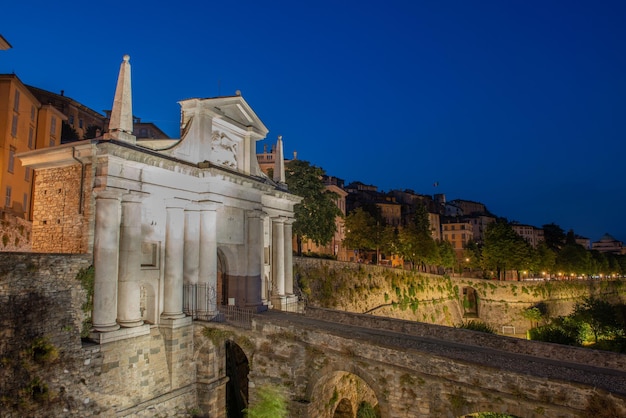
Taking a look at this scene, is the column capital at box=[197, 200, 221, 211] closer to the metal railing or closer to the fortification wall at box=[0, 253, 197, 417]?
the metal railing

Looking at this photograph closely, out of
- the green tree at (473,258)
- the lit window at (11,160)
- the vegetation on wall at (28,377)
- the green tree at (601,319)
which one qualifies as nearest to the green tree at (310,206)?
the lit window at (11,160)

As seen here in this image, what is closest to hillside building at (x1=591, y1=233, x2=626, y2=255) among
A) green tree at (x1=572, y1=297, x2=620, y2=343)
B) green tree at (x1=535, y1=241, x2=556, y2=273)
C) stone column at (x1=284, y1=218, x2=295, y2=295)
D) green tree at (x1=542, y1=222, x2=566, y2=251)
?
green tree at (x1=542, y1=222, x2=566, y2=251)

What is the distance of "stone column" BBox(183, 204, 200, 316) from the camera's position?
17.8 m

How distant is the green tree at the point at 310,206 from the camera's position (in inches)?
1463

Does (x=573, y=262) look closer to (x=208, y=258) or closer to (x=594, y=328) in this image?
(x=594, y=328)

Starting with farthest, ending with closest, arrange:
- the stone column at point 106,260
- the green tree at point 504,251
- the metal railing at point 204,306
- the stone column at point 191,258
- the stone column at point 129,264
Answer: the green tree at point 504,251 < the stone column at point 191,258 < the metal railing at point 204,306 < the stone column at point 129,264 < the stone column at point 106,260

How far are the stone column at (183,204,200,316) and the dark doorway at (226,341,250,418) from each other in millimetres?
4461

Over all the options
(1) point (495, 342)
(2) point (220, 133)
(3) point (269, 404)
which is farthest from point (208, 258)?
(1) point (495, 342)

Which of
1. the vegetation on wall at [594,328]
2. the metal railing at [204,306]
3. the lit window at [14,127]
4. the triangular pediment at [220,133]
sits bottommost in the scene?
the vegetation on wall at [594,328]

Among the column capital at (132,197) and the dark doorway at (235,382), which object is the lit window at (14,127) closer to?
the column capital at (132,197)

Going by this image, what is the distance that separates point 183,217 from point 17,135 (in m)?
17.8

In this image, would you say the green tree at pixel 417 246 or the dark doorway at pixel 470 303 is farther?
the green tree at pixel 417 246

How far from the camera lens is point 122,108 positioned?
1520 cm

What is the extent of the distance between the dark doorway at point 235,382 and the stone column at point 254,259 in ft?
8.75
